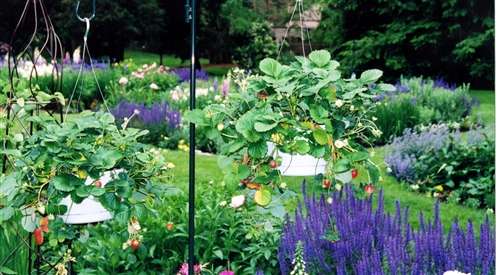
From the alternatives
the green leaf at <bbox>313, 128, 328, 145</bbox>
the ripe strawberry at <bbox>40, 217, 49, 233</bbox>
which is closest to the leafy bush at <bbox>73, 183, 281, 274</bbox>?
the ripe strawberry at <bbox>40, 217, 49, 233</bbox>

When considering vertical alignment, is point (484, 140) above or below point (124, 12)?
below

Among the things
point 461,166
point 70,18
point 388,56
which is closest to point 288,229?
point 461,166

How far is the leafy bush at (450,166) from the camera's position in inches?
195

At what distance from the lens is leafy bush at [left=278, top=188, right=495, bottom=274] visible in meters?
2.30

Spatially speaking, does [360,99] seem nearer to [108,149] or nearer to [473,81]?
[108,149]

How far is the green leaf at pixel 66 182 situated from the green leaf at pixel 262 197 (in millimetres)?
Result: 524

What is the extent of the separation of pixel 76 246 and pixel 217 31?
19.9m

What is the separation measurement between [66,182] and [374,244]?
3.82 ft

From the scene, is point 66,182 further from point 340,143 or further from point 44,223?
point 340,143

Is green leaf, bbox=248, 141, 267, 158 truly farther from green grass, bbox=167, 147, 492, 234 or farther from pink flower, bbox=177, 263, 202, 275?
green grass, bbox=167, 147, 492, 234

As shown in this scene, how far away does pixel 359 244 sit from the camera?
2588mm

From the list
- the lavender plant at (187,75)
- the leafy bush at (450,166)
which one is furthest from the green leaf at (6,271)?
the lavender plant at (187,75)

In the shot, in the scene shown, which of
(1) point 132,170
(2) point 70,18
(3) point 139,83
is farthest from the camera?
(2) point 70,18

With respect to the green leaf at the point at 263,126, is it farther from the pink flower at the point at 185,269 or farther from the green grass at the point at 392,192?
the green grass at the point at 392,192
